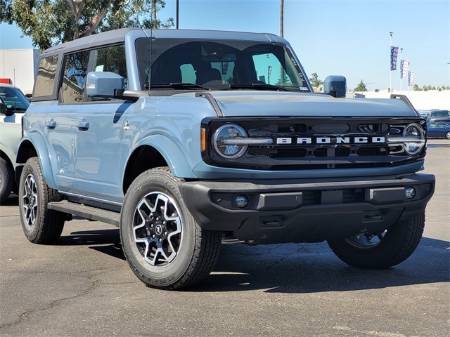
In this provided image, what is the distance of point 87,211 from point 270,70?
2.15 m

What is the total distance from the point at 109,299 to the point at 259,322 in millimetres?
1190

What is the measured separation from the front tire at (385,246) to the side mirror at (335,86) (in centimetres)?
141

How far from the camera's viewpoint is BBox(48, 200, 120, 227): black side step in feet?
19.0

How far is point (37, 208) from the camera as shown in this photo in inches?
281

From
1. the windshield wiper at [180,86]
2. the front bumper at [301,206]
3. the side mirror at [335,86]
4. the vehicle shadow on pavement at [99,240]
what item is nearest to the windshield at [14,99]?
the vehicle shadow on pavement at [99,240]

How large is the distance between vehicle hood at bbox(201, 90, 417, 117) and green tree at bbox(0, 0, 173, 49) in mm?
17199

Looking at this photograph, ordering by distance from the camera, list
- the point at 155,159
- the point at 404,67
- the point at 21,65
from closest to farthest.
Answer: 1. the point at 155,159
2. the point at 21,65
3. the point at 404,67

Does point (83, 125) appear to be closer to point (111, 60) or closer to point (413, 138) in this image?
point (111, 60)

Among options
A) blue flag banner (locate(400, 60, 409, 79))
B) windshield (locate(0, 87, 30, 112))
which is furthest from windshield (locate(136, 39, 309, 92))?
blue flag banner (locate(400, 60, 409, 79))

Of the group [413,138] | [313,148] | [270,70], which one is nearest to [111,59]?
[270,70]

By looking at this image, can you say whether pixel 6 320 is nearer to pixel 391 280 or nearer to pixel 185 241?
pixel 185 241

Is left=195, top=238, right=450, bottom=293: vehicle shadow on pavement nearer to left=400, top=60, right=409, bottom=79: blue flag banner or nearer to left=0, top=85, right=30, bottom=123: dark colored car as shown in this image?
left=0, top=85, right=30, bottom=123: dark colored car

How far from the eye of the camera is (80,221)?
8.98m

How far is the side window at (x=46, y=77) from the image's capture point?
7453 millimetres
